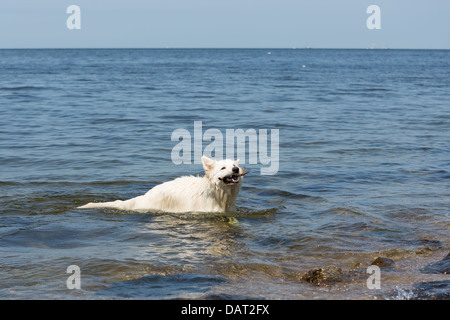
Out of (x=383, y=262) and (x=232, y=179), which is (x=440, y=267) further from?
(x=232, y=179)

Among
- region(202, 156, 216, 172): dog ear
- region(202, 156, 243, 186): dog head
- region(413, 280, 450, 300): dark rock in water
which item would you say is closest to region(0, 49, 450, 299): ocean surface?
region(413, 280, 450, 300): dark rock in water

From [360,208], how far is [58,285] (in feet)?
21.0

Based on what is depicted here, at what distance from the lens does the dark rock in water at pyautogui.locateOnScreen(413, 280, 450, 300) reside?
6.23 m

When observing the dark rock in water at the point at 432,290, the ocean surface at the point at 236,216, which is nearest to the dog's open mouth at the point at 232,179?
the ocean surface at the point at 236,216

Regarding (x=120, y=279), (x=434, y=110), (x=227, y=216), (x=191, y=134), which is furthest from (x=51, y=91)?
(x=120, y=279)

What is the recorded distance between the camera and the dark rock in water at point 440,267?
24.5 ft

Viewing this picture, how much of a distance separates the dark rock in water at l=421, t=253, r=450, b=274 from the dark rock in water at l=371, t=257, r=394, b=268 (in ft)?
1.51

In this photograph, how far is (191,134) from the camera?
70.4ft
